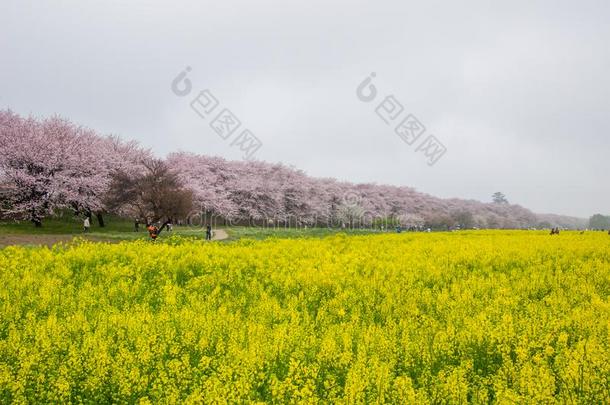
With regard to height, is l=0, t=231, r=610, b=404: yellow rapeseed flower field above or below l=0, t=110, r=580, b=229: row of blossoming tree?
below

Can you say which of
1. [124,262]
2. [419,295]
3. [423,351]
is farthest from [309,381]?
[124,262]

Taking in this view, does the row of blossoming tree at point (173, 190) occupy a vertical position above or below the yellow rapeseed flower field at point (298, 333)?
above

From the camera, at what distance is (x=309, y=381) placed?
4.51 meters

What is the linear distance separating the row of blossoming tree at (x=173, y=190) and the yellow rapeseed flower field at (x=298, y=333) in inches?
912

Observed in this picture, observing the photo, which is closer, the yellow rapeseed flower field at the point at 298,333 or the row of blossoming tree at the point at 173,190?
the yellow rapeseed flower field at the point at 298,333

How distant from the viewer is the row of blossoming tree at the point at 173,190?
3738 cm

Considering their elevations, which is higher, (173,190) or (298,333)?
(173,190)

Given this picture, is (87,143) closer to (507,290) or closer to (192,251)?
(192,251)

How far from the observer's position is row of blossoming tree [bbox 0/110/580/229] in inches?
1471

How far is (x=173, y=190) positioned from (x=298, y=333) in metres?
A: 29.1

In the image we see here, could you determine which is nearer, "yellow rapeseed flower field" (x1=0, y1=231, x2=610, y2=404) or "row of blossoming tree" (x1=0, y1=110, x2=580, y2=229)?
"yellow rapeseed flower field" (x1=0, y1=231, x2=610, y2=404)

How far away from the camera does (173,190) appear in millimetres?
33594

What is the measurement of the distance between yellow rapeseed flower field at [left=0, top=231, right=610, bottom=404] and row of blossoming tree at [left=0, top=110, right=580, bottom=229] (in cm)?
2316

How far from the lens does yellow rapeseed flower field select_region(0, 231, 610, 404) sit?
4.75 m
